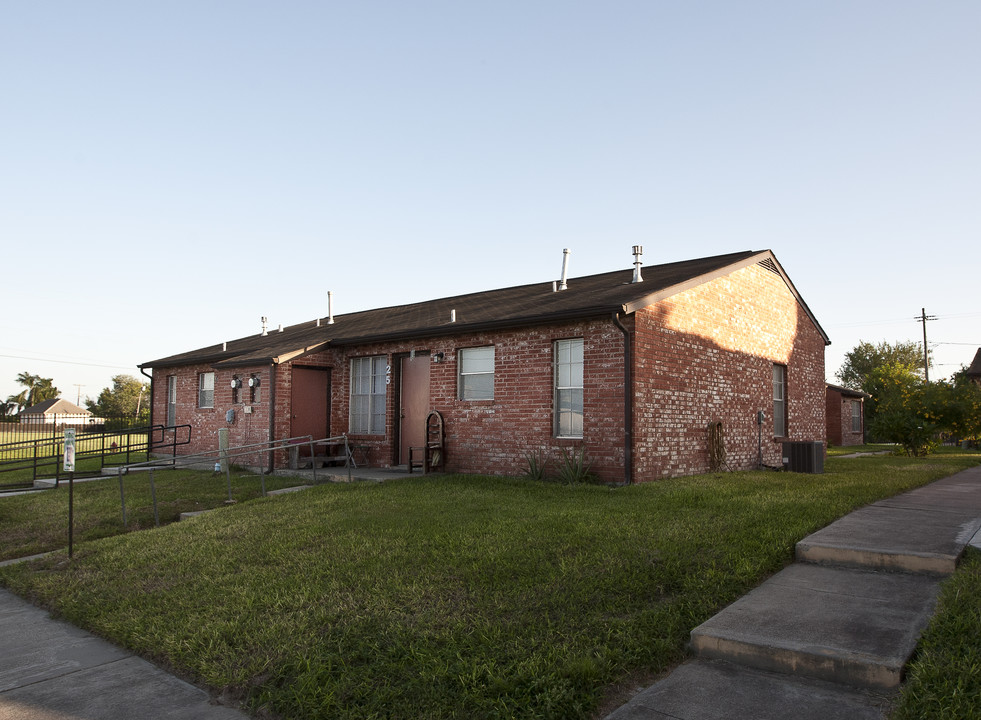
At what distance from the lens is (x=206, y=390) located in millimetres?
20016

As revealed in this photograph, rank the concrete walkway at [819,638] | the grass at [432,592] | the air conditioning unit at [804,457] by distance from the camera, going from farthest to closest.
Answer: the air conditioning unit at [804,457], the grass at [432,592], the concrete walkway at [819,638]

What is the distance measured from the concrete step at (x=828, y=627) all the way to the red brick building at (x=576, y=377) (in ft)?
19.2

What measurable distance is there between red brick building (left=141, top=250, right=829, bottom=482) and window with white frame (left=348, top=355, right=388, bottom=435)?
38mm

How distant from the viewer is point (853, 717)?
10.8 ft

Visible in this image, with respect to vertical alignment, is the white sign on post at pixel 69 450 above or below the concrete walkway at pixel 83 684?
above

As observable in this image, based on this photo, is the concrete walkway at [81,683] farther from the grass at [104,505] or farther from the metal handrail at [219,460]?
the metal handrail at [219,460]

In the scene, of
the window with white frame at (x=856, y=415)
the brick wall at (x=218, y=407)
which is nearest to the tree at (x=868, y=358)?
the window with white frame at (x=856, y=415)

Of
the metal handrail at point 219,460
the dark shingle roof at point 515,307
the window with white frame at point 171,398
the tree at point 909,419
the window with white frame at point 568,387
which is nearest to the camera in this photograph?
the metal handrail at point 219,460

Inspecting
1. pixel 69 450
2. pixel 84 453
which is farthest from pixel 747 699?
pixel 84 453

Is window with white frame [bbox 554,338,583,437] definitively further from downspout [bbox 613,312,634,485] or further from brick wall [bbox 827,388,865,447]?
brick wall [bbox 827,388,865,447]

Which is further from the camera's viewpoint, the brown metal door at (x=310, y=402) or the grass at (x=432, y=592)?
the brown metal door at (x=310, y=402)

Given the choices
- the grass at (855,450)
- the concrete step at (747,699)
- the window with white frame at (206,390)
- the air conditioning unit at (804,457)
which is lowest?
the grass at (855,450)

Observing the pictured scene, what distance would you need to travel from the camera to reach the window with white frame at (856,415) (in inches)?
1318

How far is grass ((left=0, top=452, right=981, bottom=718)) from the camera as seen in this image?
380 centimetres
